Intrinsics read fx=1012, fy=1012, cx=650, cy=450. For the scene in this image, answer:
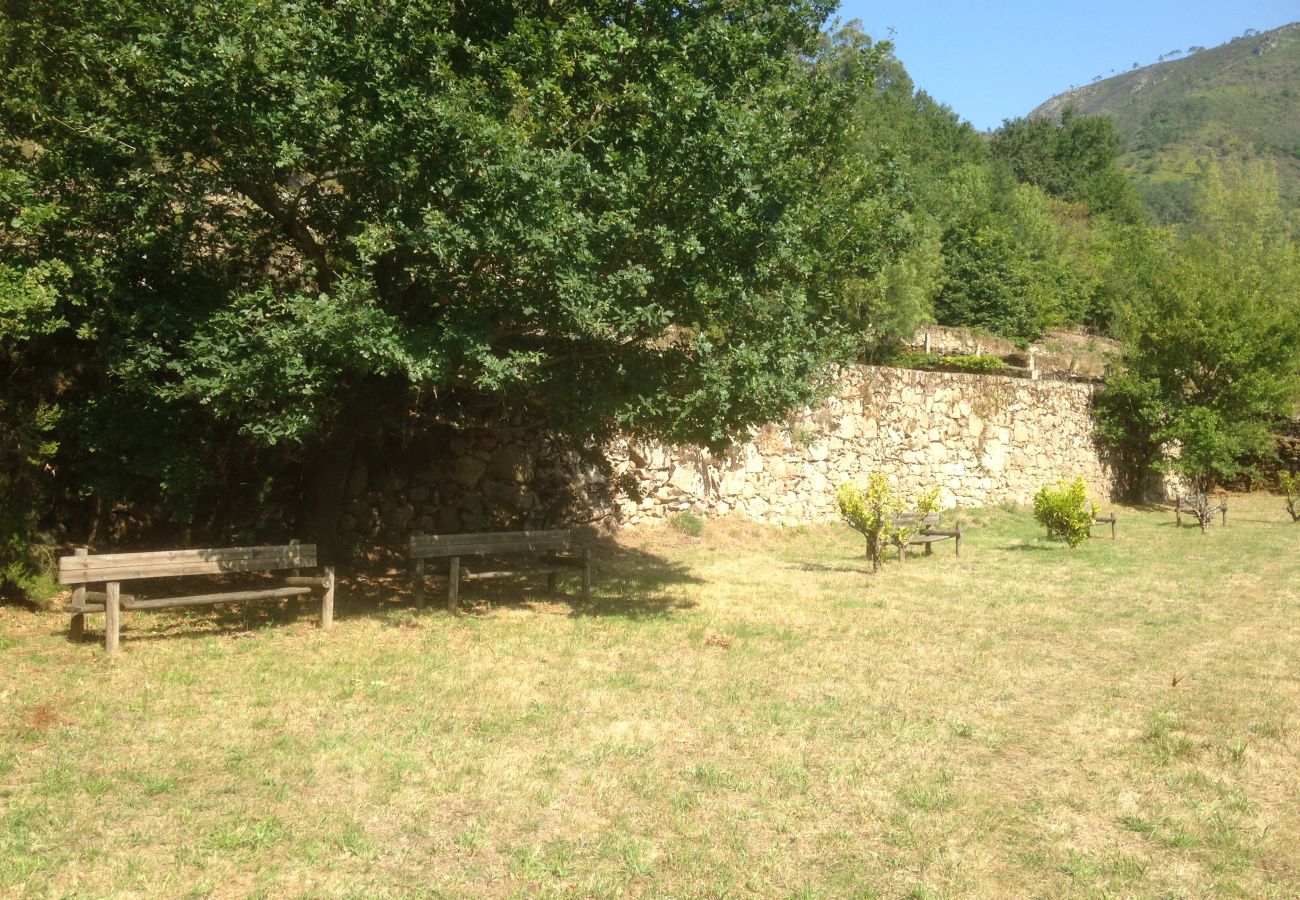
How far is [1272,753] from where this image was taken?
5711 mm

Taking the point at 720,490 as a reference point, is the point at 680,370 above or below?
above

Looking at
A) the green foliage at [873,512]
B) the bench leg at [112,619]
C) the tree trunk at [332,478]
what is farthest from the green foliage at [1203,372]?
the bench leg at [112,619]

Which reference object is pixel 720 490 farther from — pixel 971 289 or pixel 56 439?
pixel 971 289

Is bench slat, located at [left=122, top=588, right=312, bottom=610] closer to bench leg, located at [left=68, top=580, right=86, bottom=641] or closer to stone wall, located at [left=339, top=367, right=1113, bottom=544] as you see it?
bench leg, located at [left=68, top=580, right=86, bottom=641]

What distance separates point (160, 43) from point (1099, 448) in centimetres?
2127

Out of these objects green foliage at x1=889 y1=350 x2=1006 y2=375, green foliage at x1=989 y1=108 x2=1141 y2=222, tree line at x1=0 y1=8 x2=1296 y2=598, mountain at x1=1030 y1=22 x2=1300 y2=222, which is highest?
mountain at x1=1030 y1=22 x2=1300 y2=222

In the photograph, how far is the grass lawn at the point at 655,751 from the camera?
4.20 metres

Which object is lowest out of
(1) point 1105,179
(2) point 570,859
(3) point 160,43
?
(2) point 570,859

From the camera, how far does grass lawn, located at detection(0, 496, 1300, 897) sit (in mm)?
4199

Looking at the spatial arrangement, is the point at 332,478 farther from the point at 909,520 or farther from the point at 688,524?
the point at 909,520

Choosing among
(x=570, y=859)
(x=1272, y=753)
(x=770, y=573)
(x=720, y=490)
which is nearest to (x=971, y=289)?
(x=720, y=490)

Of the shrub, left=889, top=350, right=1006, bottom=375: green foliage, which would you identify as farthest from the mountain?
the shrub

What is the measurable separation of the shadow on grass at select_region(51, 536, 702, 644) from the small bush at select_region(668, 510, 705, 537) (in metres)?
1.86

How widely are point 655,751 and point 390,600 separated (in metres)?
4.90
